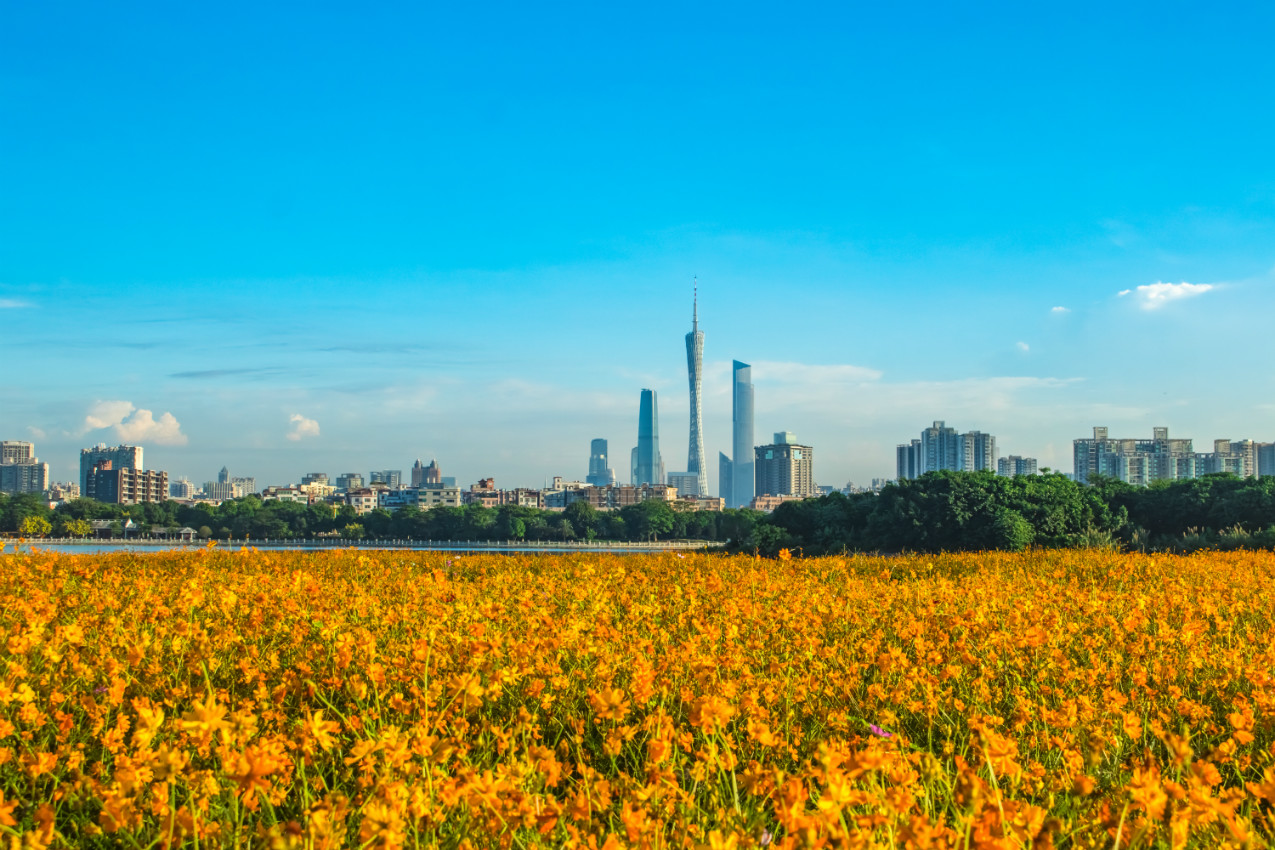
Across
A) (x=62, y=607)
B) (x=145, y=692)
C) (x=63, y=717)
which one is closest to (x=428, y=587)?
(x=62, y=607)

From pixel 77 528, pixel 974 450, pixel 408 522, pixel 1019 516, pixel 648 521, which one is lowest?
pixel 77 528

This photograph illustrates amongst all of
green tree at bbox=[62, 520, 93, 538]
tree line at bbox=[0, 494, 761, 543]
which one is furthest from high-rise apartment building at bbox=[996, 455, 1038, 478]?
green tree at bbox=[62, 520, 93, 538]

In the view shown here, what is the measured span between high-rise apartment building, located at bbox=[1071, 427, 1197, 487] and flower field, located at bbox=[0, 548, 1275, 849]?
498ft

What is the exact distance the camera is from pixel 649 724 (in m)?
3.08

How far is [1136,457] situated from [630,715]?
16291 centimetres

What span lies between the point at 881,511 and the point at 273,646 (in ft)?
88.4

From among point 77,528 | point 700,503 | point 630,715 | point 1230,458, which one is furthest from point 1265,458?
point 630,715

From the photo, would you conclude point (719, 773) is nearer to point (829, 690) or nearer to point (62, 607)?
point (829, 690)

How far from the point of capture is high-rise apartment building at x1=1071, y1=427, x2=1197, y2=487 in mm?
146750

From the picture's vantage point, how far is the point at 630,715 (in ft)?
13.2

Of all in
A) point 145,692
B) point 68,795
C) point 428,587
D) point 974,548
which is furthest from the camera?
point 974,548

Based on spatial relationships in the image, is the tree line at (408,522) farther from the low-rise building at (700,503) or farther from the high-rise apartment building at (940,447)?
the high-rise apartment building at (940,447)

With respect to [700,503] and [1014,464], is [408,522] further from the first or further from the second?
[1014,464]

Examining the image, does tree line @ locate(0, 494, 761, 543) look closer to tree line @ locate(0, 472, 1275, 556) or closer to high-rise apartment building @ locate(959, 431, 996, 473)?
tree line @ locate(0, 472, 1275, 556)
